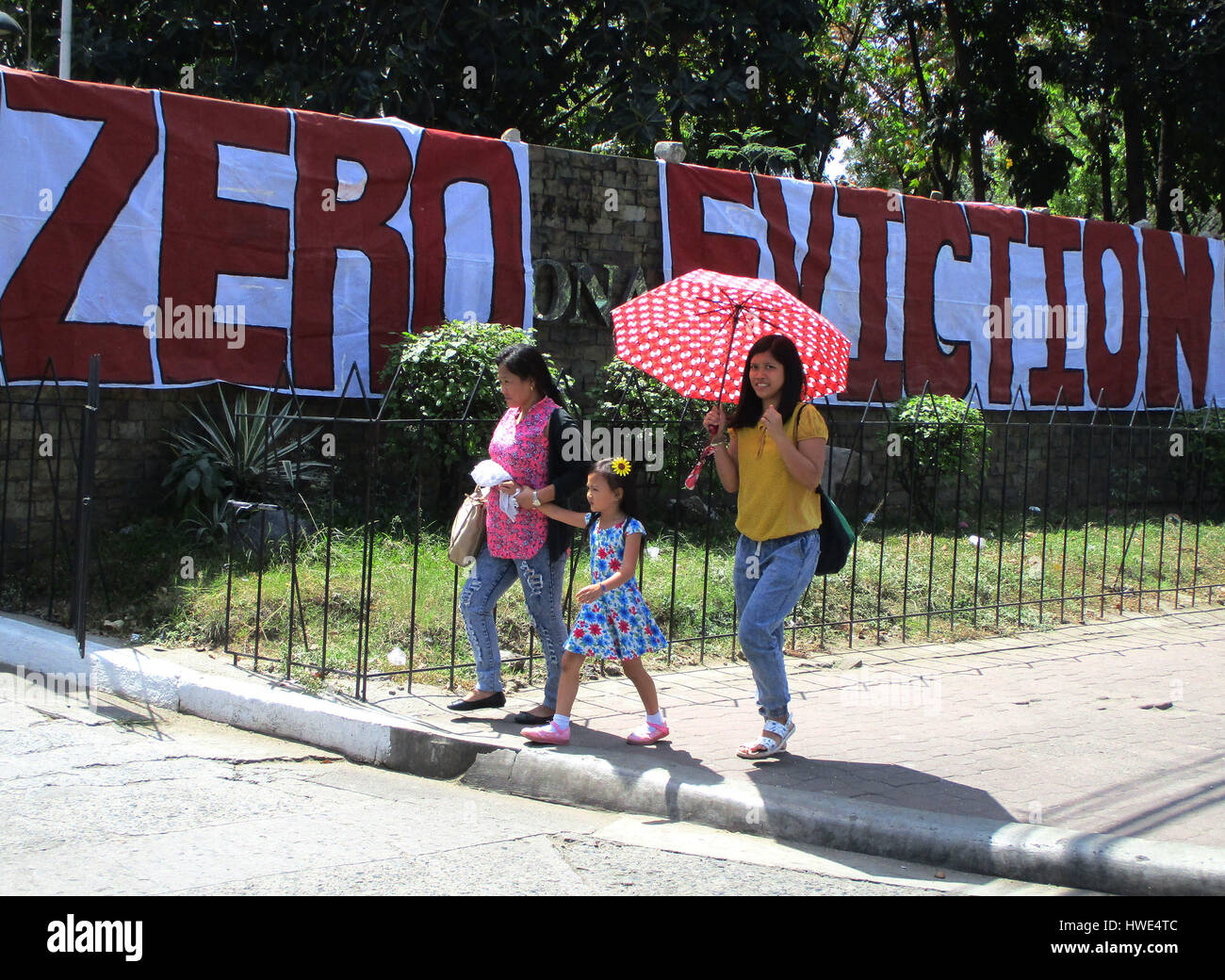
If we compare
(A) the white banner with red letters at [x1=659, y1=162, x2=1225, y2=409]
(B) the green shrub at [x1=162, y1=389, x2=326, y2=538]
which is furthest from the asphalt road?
(A) the white banner with red letters at [x1=659, y1=162, x2=1225, y2=409]

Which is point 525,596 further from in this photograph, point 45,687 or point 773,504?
point 45,687

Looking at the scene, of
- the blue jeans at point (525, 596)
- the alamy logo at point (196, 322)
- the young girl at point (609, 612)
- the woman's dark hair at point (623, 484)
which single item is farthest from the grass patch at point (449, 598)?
the alamy logo at point (196, 322)

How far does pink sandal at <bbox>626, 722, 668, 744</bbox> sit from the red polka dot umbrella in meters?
1.47

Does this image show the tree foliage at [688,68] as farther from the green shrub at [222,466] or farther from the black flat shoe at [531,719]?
the black flat shoe at [531,719]

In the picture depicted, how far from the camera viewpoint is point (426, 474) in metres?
10.0

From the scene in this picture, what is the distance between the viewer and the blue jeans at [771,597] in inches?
201

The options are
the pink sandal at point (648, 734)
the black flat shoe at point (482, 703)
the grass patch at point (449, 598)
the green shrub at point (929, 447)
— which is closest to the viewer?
the pink sandal at point (648, 734)

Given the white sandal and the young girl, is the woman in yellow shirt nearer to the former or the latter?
the white sandal

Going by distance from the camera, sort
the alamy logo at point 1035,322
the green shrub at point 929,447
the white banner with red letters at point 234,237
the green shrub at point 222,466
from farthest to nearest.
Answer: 1. the alamy logo at point 1035,322
2. the green shrub at point 929,447
3. the green shrub at point 222,466
4. the white banner with red letters at point 234,237

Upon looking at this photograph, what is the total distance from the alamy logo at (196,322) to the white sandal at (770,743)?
5875mm

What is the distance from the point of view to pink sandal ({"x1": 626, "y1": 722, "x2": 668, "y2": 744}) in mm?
5438

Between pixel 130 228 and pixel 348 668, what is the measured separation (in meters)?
4.34

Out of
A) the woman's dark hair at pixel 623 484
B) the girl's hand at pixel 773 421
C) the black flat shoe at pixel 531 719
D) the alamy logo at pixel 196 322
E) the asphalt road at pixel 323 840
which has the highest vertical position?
the alamy logo at pixel 196 322

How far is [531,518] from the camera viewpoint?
558 centimetres
